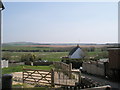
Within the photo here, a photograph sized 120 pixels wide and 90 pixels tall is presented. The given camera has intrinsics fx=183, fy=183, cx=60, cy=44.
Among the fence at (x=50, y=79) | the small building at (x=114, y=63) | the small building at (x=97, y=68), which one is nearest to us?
the fence at (x=50, y=79)

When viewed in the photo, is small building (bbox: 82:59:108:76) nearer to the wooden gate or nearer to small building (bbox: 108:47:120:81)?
small building (bbox: 108:47:120:81)

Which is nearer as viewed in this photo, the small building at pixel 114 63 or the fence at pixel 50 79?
the fence at pixel 50 79

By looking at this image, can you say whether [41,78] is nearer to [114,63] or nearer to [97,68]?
[114,63]

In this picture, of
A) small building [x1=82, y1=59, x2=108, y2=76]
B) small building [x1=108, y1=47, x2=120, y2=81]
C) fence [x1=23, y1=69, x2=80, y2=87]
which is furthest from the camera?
small building [x1=82, y1=59, x2=108, y2=76]

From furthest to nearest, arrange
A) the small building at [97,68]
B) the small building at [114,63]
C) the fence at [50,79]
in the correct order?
the small building at [97,68] → the small building at [114,63] → the fence at [50,79]

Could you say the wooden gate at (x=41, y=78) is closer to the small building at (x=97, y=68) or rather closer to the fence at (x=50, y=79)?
the fence at (x=50, y=79)

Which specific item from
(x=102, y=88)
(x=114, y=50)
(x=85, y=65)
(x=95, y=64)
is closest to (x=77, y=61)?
(x=85, y=65)

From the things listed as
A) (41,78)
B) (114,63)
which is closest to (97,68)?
(114,63)

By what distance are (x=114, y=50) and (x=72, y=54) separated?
1779 centimetres

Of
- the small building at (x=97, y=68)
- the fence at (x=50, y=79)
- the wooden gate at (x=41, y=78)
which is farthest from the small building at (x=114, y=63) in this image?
the wooden gate at (x=41, y=78)

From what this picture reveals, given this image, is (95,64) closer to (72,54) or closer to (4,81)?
(4,81)

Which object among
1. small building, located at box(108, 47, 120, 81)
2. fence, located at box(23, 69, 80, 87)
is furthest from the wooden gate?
small building, located at box(108, 47, 120, 81)

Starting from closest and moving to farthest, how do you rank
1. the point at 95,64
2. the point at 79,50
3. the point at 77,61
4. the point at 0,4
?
the point at 0,4, the point at 95,64, the point at 77,61, the point at 79,50

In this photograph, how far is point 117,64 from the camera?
1154 cm
